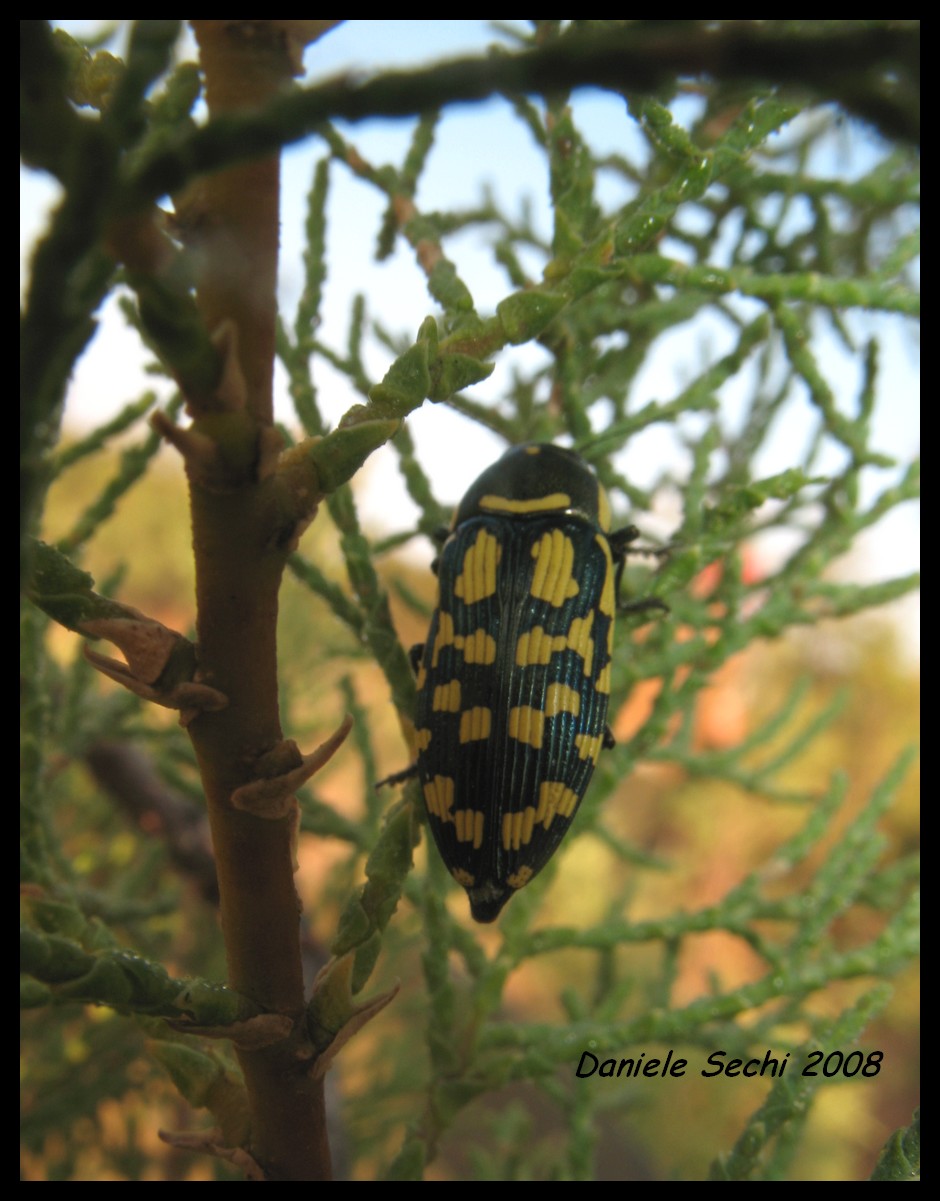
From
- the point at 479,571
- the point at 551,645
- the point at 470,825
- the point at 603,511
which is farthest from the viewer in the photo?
the point at 603,511

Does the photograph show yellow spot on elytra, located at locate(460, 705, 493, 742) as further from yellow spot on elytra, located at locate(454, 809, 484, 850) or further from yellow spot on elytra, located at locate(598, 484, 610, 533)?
yellow spot on elytra, located at locate(598, 484, 610, 533)

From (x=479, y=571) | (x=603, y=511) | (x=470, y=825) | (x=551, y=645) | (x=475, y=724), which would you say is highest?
(x=603, y=511)

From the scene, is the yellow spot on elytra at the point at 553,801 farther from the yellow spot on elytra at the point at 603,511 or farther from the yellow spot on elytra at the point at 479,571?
the yellow spot on elytra at the point at 603,511

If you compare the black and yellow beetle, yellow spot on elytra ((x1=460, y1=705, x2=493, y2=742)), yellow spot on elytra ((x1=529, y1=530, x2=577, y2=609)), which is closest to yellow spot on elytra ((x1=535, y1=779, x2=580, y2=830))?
the black and yellow beetle

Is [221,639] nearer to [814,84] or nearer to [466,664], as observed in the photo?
[814,84]

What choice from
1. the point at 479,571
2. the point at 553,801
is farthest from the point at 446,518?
the point at 553,801

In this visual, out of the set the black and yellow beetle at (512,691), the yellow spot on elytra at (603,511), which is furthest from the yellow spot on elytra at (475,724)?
the yellow spot on elytra at (603,511)

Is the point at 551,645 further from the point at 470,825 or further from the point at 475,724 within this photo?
the point at 470,825

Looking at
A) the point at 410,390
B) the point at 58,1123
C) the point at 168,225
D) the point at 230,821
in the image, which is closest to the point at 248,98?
the point at 168,225

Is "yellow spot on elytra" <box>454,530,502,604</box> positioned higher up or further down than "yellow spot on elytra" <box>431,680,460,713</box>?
higher up
